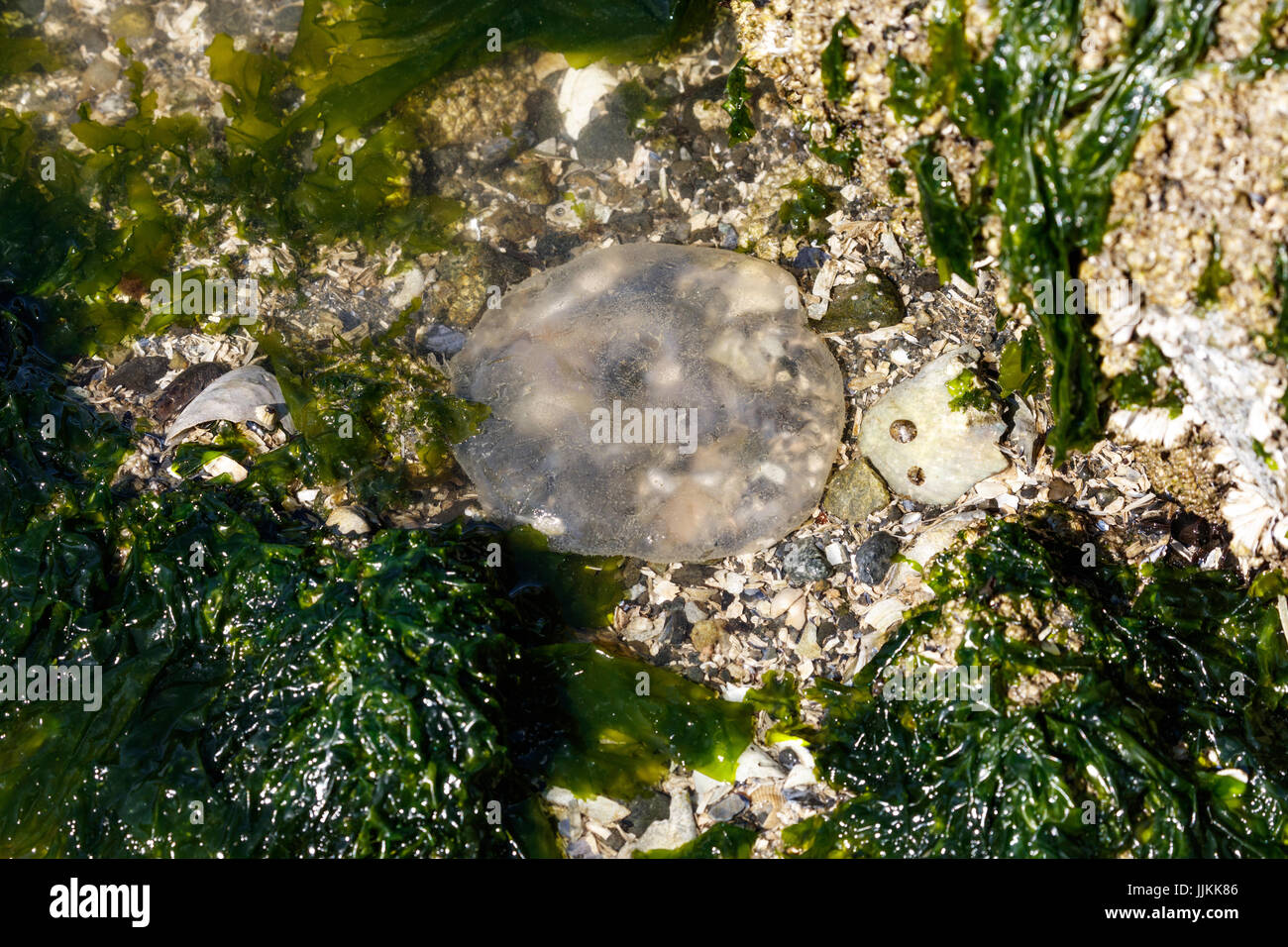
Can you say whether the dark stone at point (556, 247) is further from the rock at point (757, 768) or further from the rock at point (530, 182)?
the rock at point (757, 768)

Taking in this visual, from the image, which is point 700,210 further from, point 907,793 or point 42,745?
point 42,745

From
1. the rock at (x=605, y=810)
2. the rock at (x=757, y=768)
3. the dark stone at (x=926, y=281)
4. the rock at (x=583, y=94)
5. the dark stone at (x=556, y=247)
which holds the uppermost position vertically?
the rock at (x=583, y=94)

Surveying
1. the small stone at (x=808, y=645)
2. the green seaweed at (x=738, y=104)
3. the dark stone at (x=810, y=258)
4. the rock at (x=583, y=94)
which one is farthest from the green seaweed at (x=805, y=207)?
the small stone at (x=808, y=645)

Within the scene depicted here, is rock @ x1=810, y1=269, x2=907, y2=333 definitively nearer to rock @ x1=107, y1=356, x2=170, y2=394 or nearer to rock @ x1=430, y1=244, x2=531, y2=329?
rock @ x1=430, y1=244, x2=531, y2=329

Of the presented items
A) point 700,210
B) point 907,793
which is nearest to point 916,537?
point 907,793

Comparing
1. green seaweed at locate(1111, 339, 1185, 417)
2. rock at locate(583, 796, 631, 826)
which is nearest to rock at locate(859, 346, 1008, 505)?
green seaweed at locate(1111, 339, 1185, 417)

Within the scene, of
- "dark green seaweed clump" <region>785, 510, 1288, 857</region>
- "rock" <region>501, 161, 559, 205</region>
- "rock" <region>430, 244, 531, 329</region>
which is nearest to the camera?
"dark green seaweed clump" <region>785, 510, 1288, 857</region>
